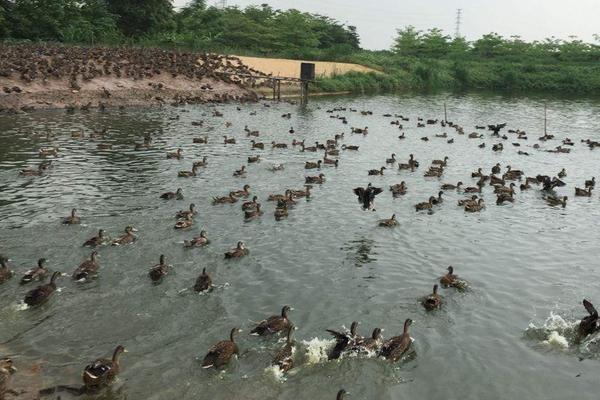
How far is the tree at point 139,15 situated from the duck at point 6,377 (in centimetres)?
7296

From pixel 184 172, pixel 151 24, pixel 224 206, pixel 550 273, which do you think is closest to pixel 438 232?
pixel 550 273

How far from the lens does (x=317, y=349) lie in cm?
1166

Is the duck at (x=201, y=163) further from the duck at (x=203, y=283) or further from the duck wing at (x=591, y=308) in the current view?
the duck wing at (x=591, y=308)

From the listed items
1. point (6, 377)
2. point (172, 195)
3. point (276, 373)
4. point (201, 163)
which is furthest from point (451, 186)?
point (6, 377)

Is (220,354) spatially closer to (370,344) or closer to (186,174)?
(370,344)

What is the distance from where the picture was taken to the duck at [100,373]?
32.3 ft

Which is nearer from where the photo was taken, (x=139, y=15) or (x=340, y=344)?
(x=340, y=344)

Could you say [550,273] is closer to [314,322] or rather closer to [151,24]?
[314,322]

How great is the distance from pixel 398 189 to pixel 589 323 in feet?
39.8

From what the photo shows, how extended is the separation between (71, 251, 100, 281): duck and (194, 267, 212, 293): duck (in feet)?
8.77

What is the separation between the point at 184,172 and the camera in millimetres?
24906

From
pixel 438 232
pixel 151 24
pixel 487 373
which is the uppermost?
pixel 151 24

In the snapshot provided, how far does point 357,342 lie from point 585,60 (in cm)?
11764

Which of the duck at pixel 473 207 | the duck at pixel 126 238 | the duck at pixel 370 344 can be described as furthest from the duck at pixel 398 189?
the duck at pixel 370 344
